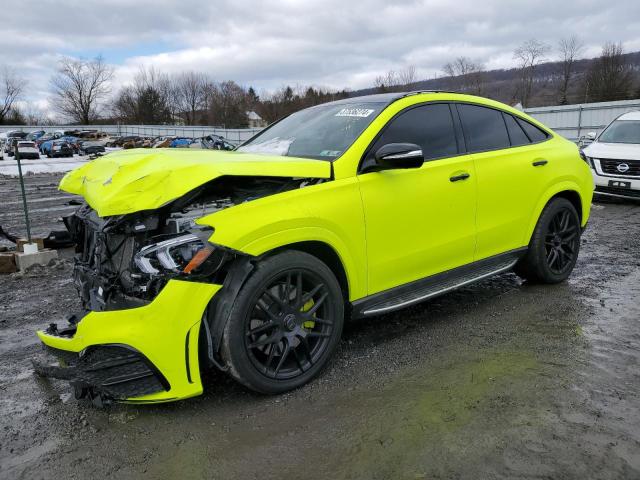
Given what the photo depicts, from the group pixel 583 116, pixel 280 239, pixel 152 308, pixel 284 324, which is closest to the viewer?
pixel 152 308

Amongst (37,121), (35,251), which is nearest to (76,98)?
(37,121)

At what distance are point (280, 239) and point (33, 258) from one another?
4.71 m

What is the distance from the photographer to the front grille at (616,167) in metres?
9.92

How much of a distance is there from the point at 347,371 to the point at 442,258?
3.81 feet

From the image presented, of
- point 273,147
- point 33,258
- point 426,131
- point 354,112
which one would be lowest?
point 33,258

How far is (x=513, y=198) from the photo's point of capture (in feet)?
14.5

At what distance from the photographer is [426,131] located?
13.0 feet

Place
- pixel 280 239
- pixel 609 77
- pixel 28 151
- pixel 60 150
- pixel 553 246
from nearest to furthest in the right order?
pixel 280 239 → pixel 553 246 → pixel 28 151 → pixel 60 150 → pixel 609 77

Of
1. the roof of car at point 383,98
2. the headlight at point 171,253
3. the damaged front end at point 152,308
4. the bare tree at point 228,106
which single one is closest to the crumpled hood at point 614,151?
the roof of car at point 383,98

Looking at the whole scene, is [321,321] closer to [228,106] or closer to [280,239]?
[280,239]

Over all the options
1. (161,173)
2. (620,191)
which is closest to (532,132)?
(161,173)

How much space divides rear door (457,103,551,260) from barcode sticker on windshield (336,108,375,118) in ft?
2.92

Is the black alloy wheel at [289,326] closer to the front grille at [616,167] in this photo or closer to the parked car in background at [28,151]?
the front grille at [616,167]

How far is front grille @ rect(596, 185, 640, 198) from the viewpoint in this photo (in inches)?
389
